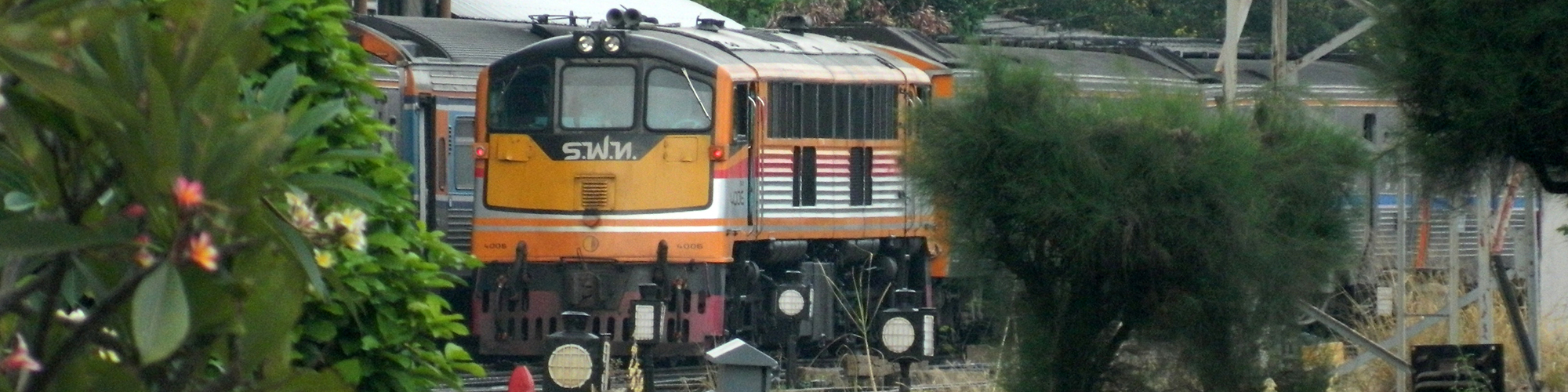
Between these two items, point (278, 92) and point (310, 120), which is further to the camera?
point (278, 92)

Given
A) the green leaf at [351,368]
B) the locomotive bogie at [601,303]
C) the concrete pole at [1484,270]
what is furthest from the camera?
the locomotive bogie at [601,303]

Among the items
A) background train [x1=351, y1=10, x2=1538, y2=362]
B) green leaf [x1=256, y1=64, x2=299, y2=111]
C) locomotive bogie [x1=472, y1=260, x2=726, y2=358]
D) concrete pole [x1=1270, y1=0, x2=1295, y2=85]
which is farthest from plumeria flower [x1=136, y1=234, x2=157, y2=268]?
locomotive bogie [x1=472, y1=260, x2=726, y2=358]

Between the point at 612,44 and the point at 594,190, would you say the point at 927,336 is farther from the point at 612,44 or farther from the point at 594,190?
the point at 612,44

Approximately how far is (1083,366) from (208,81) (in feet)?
16.1

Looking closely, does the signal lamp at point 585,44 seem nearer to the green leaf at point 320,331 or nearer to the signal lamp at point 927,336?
the signal lamp at point 927,336

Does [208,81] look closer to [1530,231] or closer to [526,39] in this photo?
[1530,231]

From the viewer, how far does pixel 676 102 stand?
13.1m

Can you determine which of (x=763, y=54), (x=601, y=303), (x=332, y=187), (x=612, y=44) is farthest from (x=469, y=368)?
(x=763, y=54)

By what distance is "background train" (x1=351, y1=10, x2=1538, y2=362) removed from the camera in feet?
42.3

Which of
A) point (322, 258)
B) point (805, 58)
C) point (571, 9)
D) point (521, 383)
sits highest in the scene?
point (571, 9)

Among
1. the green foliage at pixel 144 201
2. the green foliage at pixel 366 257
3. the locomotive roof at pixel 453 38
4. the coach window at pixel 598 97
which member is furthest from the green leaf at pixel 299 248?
the locomotive roof at pixel 453 38

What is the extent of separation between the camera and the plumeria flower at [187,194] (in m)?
1.74

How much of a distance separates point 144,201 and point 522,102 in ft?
38.1

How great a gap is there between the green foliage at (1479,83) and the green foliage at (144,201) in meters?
4.37
